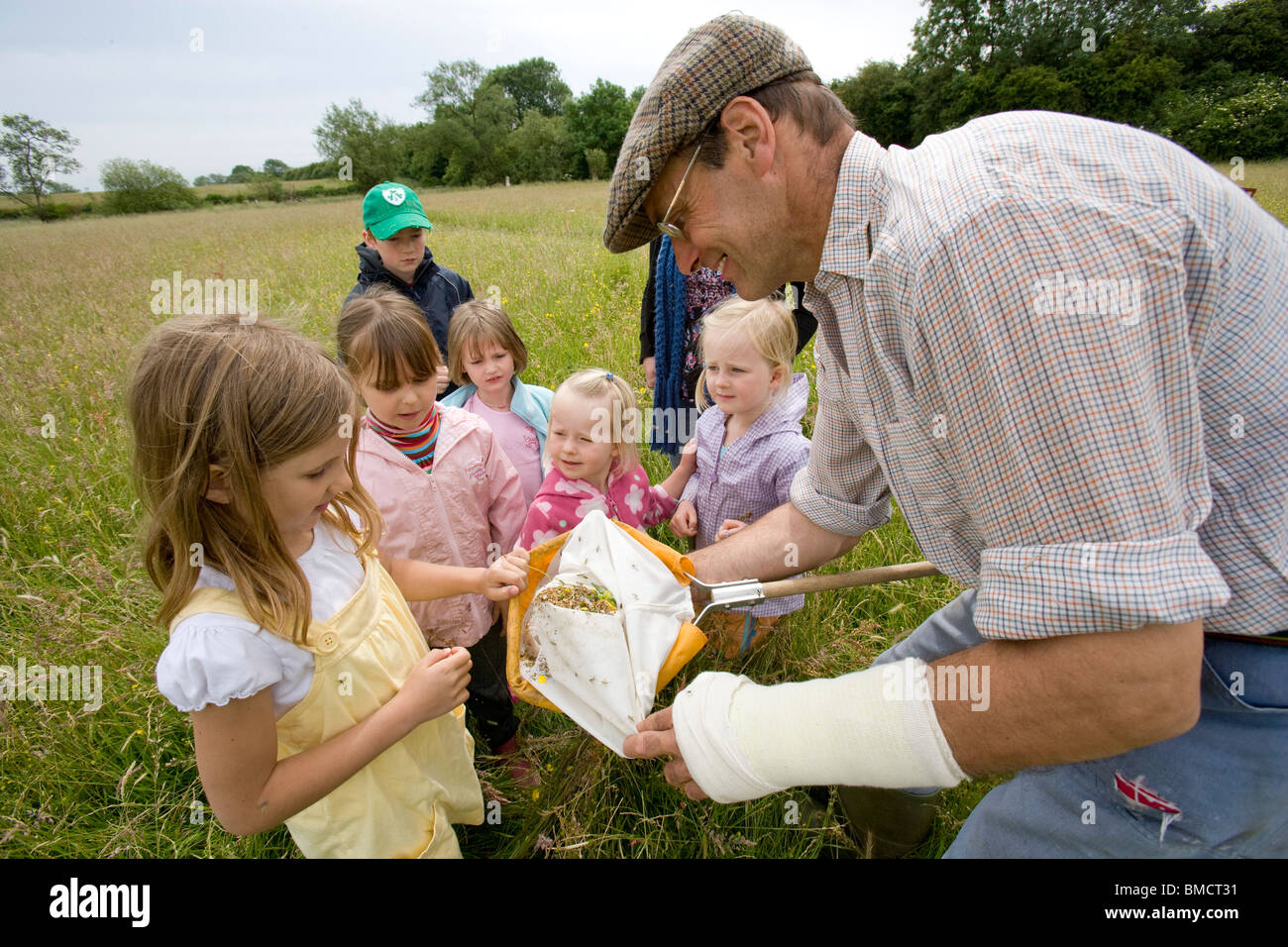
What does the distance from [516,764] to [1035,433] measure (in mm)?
2076

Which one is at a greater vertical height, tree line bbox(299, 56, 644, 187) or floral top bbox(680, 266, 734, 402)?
tree line bbox(299, 56, 644, 187)

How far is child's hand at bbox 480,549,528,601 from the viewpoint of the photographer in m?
1.83

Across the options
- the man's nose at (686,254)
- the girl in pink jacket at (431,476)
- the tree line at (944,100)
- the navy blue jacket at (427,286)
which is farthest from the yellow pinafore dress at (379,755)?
the tree line at (944,100)

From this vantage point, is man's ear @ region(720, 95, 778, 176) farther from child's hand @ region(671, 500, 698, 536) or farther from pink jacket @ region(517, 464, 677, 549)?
child's hand @ region(671, 500, 698, 536)

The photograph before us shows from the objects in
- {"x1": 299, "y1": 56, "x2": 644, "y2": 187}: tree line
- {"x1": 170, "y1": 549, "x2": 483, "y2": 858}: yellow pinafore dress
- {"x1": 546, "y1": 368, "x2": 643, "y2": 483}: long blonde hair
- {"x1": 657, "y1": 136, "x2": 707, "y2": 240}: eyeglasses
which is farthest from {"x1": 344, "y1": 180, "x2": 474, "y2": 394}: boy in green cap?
{"x1": 299, "y1": 56, "x2": 644, "y2": 187}: tree line

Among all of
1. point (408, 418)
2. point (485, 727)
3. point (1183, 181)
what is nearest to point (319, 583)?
point (408, 418)

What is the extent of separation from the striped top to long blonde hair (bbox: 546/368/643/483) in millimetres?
1393

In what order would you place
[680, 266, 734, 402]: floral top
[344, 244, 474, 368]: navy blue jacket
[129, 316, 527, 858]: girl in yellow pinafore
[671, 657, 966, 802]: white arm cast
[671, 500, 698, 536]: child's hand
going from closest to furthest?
1. [671, 657, 966, 802]: white arm cast
2. [129, 316, 527, 858]: girl in yellow pinafore
3. [671, 500, 698, 536]: child's hand
4. [680, 266, 734, 402]: floral top
5. [344, 244, 474, 368]: navy blue jacket

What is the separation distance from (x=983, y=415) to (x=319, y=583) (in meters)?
1.42

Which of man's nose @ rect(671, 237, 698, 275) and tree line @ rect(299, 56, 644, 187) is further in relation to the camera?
tree line @ rect(299, 56, 644, 187)

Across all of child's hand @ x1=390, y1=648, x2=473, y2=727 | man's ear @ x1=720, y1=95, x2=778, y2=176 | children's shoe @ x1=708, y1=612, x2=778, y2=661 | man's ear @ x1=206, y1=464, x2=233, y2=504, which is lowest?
children's shoe @ x1=708, y1=612, x2=778, y2=661

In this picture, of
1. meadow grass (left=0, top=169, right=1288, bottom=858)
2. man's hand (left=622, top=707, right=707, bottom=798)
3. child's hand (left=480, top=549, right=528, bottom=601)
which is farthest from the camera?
meadow grass (left=0, top=169, right=1288, bottom=858)

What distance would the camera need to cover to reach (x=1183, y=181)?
38.5 inches

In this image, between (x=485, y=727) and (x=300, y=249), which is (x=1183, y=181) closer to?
(x=485, y=727)
